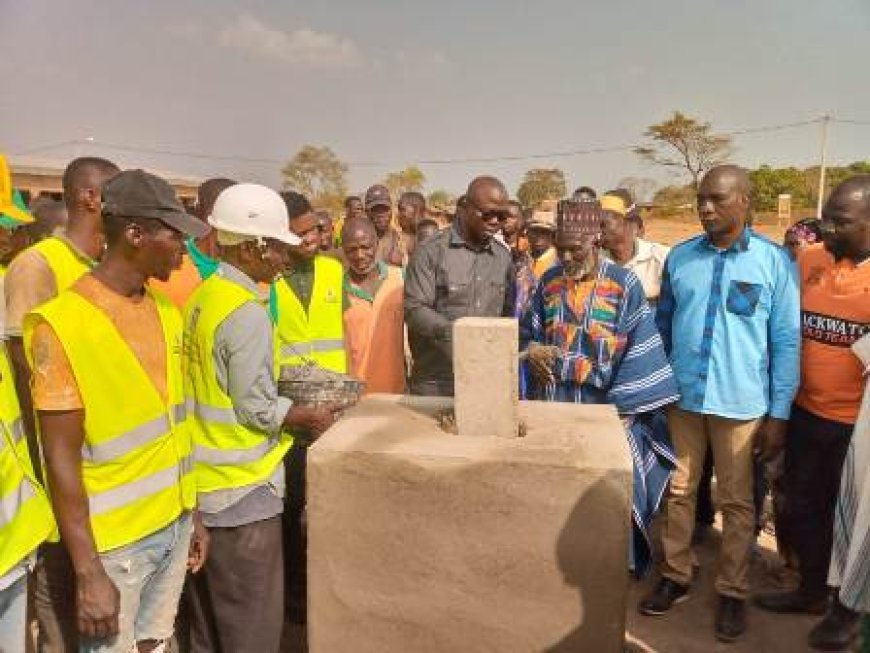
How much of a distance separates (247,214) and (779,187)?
37.8 m

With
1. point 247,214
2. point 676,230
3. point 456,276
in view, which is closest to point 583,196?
point 456,276

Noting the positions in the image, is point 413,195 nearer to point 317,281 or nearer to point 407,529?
point 317,281

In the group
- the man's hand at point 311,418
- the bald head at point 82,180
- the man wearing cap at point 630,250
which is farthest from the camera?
the man wearing cap at point 630,250

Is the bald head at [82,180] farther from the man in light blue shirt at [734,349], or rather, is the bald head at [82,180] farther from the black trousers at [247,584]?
the man in light blue shirt at [734,349]

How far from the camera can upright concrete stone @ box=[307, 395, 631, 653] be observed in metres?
2.31

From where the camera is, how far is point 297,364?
3.03 meters

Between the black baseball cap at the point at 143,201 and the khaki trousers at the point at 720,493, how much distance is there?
2.61 m

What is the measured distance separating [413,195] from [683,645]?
Result: 6.49 m

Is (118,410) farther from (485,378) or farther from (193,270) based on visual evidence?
(193,270)

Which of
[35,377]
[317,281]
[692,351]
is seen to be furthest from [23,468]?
[692,351]

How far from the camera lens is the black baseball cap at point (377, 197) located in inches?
300

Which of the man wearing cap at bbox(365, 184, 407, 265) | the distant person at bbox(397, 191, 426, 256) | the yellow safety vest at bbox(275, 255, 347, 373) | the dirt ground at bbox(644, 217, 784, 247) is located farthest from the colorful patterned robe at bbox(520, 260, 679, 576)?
the dirt ground at bbox(644, 217, 784, 247)

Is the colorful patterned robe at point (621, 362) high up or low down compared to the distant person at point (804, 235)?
down

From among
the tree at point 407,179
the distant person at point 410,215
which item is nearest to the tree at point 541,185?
the tree at point 407,179
